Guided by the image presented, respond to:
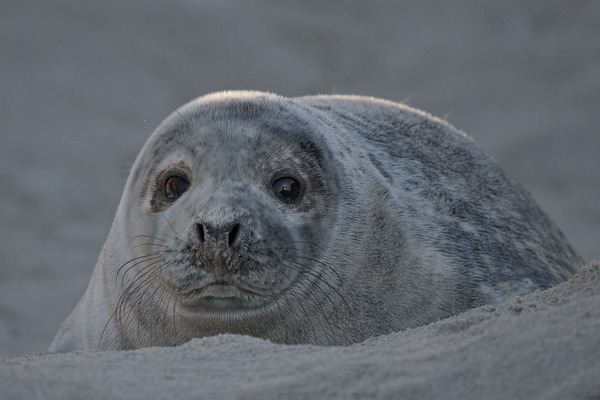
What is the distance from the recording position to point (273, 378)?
2480 millimetres

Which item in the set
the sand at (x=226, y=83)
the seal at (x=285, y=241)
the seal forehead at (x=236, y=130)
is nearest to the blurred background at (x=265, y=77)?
the sand at (x=226, y=83)

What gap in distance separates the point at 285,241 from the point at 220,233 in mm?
384

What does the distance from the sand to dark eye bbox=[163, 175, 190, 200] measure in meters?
3.47

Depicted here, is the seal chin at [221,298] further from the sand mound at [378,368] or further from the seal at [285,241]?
the sand mound at [378,368]

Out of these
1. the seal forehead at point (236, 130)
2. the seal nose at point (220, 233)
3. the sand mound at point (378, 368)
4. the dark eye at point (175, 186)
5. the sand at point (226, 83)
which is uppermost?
the sand at point (226, 83)

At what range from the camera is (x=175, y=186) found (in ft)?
13.4

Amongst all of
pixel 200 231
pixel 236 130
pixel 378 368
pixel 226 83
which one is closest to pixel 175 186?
pixel 236 130

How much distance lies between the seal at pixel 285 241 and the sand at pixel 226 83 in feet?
10.6

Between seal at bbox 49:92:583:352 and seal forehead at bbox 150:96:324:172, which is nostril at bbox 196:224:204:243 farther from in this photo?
seal forehead at bbox 150:96:324:172

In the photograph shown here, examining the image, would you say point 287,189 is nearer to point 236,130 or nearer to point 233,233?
point 236,130

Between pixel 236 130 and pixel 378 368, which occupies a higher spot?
pixel 236 130

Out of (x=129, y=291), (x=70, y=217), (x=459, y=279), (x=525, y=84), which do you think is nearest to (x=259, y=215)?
(x=129, y=291)

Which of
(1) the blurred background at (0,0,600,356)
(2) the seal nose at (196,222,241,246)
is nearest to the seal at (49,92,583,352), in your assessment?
(2) the seal nose at (196,222,241,246)

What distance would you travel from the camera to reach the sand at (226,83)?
362 inches
